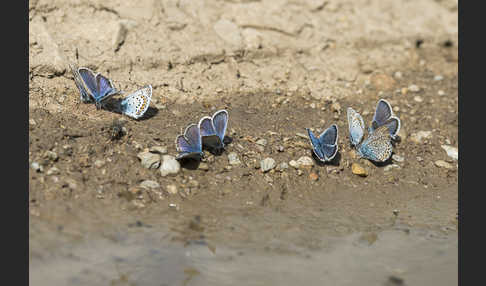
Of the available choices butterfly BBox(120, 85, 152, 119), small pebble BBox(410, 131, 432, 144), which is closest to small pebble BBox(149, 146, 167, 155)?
butterfly BBox(120, 85, 152, 119)

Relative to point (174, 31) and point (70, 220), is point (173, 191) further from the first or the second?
point (174, 31)

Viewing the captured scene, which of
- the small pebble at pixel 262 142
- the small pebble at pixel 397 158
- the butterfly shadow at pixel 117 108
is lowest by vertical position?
the small pebble at pixel 397 158

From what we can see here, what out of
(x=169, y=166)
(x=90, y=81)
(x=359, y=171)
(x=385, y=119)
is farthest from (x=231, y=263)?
(x=385, y=119)

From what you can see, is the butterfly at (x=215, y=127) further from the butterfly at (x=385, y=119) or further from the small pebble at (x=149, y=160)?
the butterfly at (x=385, y=119)

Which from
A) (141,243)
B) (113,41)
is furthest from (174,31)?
(141,243)

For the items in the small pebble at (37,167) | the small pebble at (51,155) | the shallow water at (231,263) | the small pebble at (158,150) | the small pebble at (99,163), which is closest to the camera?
the shallow water at (231,263)

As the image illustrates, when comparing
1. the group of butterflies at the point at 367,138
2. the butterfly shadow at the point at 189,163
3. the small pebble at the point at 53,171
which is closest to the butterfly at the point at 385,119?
the group of butterflies at the point at 367,138

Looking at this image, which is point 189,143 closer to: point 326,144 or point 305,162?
point 305,162
